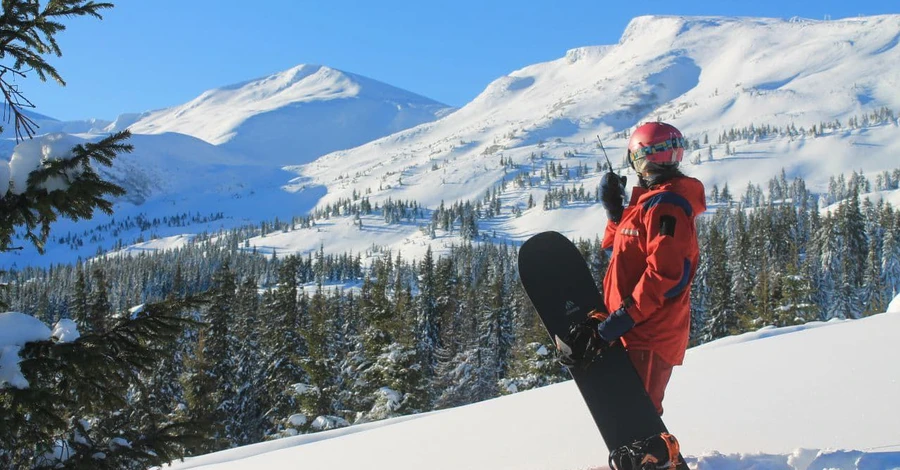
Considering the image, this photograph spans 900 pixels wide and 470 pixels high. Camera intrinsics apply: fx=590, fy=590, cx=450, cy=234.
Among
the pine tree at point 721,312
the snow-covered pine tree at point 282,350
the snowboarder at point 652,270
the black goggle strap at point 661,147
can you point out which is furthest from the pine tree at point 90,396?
the pine tree at point 721,312

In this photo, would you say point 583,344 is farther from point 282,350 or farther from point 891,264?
point 891,264

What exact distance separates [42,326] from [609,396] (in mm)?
3774

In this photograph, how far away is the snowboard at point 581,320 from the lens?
13.9 ft

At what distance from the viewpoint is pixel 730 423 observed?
5316mm

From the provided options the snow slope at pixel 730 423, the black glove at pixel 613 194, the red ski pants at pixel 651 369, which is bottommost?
the snow slope at pixel 730 423

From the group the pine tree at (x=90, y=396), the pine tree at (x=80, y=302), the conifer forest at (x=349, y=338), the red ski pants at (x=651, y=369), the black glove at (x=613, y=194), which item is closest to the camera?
the pine tree at (x=90, y=396)

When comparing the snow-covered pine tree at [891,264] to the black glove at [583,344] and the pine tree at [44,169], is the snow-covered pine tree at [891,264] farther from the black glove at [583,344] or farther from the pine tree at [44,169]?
the pine tree at [44,169]

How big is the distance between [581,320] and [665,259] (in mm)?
925

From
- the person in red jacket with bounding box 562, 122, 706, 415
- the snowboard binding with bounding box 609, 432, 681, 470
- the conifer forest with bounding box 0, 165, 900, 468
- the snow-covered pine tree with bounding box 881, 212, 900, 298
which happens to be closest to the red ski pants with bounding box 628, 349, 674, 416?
the person in red jacket with bounding box 562, 122, 706, 415

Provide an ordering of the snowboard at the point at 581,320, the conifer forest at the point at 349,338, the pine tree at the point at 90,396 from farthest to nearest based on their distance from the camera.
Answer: the conifer forest at the point at 349,338
the snowboard at the point at 581,320
the pine tree at the point at 90,396

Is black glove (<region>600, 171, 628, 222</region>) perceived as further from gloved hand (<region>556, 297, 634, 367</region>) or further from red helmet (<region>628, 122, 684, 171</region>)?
gloved hand (<region>556, 297, 634, 367</region>)

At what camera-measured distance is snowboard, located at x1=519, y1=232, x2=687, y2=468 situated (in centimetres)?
424

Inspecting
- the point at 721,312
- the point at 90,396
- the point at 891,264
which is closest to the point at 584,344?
the point at 90,396

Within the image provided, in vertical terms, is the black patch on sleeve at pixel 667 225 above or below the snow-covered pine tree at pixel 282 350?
above
